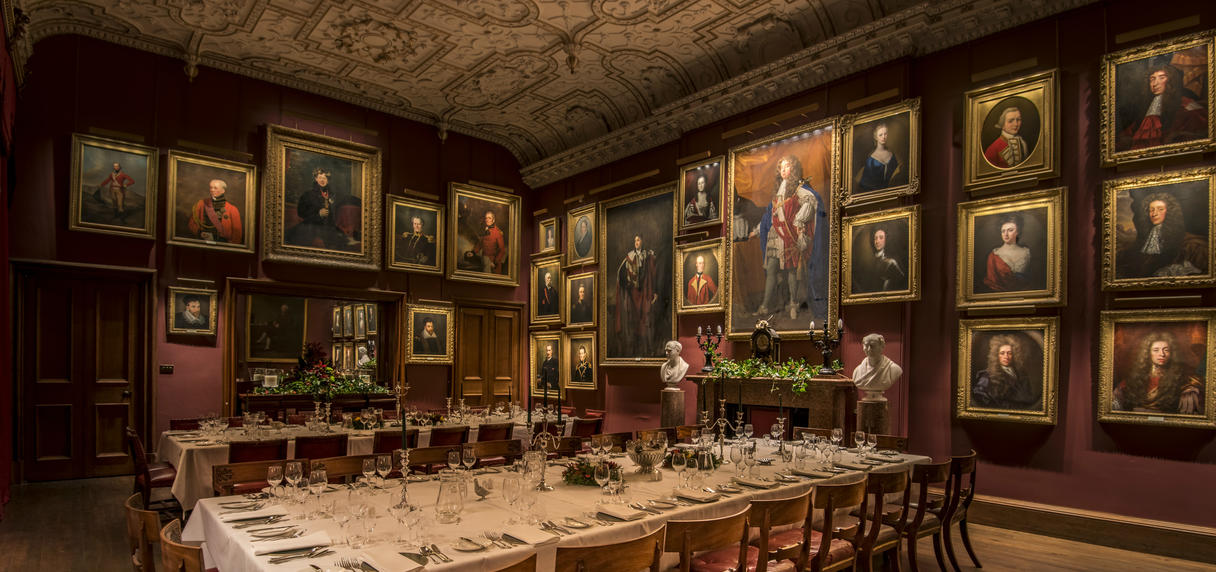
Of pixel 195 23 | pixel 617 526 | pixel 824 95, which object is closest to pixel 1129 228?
pixel 824 95

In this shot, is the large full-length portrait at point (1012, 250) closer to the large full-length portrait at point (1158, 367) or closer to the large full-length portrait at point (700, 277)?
the large full-length portrait at point (1158, 367)

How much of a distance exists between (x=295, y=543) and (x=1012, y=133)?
7.32 meters

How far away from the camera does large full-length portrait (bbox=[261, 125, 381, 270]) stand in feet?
34.3

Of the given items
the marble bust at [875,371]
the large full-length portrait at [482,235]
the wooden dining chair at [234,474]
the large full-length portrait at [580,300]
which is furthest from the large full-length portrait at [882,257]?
the large full-length portrait at [482,235]

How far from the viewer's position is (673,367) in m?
9.70

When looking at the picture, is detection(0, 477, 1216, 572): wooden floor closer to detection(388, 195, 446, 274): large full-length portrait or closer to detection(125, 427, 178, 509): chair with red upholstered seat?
detection(125, 427, 178, 509): chair with red upholstered seat

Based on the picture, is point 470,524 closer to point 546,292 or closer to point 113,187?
point 113,187

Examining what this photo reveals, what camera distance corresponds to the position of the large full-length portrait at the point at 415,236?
11648 mm

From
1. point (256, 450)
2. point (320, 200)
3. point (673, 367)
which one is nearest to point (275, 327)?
point (320, 200)

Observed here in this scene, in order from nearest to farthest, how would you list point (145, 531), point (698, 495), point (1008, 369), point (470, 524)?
point (145, 531) → point (470, 524) → point (698, 495) → point (1008, 369)

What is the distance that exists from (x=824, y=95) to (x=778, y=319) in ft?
9.67

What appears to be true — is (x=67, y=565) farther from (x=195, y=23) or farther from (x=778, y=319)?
(x=778, y=319)

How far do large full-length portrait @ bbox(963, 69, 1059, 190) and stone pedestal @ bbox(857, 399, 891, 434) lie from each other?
2.54 metres

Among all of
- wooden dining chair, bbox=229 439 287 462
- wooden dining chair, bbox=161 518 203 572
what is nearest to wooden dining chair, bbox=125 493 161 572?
wooden dining chair, bbox=161 518 203 572
